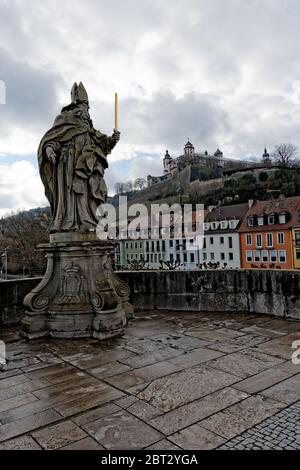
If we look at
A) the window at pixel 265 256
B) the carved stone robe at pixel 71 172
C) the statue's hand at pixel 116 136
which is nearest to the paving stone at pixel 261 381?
the carved stone robe at pixel 71 172

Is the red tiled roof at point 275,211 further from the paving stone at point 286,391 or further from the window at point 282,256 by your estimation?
the paving stone at point 286,391

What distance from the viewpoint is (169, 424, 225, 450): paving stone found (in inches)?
98.3

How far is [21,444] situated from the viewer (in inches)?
Answer: 101

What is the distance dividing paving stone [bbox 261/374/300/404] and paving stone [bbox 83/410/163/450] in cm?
124

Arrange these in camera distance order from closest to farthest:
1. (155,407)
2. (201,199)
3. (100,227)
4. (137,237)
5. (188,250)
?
(155,407), (100,227), (188,250), (137,237), (201,199)

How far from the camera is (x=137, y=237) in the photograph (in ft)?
170

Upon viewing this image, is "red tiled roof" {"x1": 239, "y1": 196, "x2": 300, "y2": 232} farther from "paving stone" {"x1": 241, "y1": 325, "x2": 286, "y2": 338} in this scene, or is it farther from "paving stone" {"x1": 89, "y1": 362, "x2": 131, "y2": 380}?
"paving stone" {"x1": 89, "y1": 362, "x2": 131, "y2": 380}

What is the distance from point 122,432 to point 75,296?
3160mm

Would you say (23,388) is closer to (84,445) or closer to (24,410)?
(24,410)

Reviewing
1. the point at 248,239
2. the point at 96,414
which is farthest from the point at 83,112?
the point at 248,239

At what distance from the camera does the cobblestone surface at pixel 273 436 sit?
2467 millimetres
